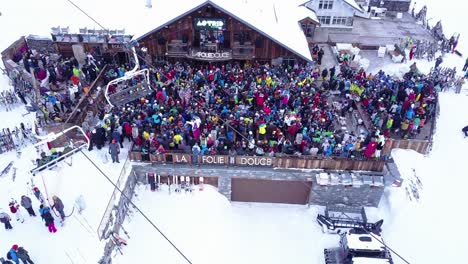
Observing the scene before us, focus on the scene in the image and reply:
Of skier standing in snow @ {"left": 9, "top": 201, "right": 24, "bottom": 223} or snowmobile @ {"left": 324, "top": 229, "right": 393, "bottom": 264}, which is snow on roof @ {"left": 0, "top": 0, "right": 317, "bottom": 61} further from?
skier standing in snow @ {"left": 9, "top": 201, "right": 24, "bottom": 223}

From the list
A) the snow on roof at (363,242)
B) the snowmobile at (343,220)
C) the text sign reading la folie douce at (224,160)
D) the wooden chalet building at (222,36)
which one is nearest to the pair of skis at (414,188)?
the snowmobile at (343,220)

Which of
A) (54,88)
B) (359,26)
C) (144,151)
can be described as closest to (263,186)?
(144,151)

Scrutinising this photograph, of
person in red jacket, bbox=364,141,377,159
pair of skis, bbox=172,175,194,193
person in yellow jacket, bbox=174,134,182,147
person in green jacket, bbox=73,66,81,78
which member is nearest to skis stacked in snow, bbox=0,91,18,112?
person in green jacket, bbox=73,66,81,78

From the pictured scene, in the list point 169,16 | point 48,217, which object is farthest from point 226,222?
point 169,16

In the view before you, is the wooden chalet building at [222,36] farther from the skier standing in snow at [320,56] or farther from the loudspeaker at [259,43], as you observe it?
the skier standing in snow at [320,56]

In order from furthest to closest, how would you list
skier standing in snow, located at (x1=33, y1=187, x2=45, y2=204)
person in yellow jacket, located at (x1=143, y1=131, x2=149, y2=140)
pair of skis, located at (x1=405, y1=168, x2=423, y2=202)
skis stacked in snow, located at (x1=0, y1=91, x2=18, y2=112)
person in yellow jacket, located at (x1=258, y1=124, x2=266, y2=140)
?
skis stacked in snow, located at (x1=0, y1=91, x2=18, y2=112), pair of skis, located at (x1=405, y1=168, x2=423, y2=202), person in yellow jacket, located at (x1=258, y1=124, x2=266, y2=140), person in yellow jacket, located at (x1=143, y1=131, x2=149, y2=140), skier standing in snow, located at (x1=33, y1=187, x2=45, y2=204)

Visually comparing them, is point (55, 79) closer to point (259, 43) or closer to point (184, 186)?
point (184, 186)

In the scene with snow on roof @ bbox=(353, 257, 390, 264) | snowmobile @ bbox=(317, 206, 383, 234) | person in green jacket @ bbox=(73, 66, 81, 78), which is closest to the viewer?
snow on roof @ bbox=(353, 257, 390, 264)

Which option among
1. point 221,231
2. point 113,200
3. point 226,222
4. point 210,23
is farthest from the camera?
point 210,23
